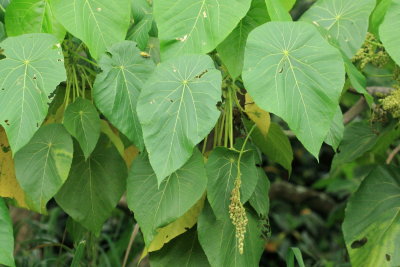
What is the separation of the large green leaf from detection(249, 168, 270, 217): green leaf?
0.31m

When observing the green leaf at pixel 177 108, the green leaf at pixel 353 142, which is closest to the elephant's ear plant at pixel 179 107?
the green leaf at pixel 177 108

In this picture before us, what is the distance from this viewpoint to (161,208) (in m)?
1.29

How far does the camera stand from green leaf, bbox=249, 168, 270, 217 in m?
1.40

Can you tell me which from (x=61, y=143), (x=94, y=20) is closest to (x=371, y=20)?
(x=94, y=20)

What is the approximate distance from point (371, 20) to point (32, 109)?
30.3 inches

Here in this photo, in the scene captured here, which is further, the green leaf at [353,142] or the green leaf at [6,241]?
the green leaf at [353,142]

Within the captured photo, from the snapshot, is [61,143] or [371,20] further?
[371,20]

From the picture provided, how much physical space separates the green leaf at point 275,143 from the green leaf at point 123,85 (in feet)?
1.30

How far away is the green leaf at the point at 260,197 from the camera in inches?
54.9

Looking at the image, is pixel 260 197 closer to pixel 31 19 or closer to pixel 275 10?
pixel 275 10

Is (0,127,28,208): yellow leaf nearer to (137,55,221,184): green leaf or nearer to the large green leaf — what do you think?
(137,55,221,184): green leaf

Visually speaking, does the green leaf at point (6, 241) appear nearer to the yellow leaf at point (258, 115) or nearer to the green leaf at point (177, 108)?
the green leaf at point (177, 108)

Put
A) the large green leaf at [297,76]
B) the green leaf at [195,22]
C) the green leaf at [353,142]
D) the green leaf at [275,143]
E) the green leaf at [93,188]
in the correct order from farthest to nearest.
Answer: the green leaf at [353,142], the green leaf at [275,143], the green leaf at [93,188], the green leaf at [195,22], the large green leaf at [297,76]

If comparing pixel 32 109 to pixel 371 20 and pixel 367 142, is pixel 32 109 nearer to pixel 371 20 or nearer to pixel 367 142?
pixel 371 20
